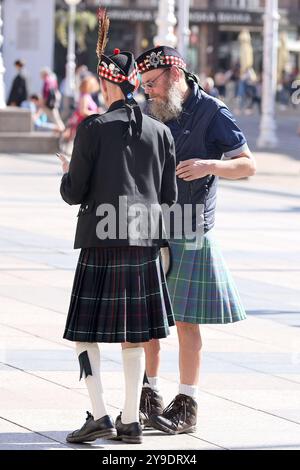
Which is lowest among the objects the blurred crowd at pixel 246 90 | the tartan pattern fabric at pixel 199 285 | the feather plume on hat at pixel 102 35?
the blurred crowd at pixel 246 90

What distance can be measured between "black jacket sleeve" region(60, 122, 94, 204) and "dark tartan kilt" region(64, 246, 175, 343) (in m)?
0.26

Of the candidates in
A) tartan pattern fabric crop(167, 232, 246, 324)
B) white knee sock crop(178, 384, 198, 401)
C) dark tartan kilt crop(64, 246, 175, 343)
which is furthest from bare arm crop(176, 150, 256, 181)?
white knee sock crop(178, 384, 198, 401)

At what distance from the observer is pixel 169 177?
6.11 meters

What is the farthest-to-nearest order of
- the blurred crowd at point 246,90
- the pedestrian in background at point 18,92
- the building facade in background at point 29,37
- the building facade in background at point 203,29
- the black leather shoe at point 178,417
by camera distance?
the building facade in background at point 203,29 < the building facade in background at point 29,37 < the blurred crowd at point 246,90 < the pedestrian in background at point 18,92 < the black leather shoe at point 178,417

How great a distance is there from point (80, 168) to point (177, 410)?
1.28 m

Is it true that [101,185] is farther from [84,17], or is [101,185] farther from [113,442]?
[84,17]

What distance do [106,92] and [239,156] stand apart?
78 centimetres

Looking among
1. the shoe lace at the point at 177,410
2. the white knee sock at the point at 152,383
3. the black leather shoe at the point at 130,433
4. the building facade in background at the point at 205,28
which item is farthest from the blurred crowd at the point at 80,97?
the building facade in background at the point at 205,28

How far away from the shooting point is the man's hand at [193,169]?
616cm

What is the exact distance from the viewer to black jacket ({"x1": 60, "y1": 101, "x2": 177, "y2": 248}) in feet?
19.2

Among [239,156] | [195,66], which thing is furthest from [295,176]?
[195,66]

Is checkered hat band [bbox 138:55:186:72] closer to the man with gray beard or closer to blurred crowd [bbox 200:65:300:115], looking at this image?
the man with gray beard

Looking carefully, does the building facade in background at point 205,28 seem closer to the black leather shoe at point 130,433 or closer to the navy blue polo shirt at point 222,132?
the navy blue polo shirt at point 222,132

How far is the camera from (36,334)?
334 inches
